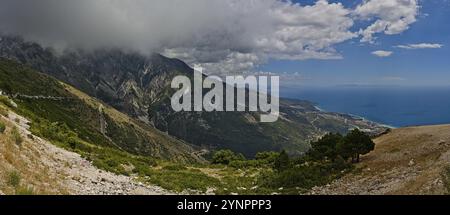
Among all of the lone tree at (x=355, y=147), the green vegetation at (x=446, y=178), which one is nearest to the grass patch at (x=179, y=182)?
the lone tree at (x=355, y=147)

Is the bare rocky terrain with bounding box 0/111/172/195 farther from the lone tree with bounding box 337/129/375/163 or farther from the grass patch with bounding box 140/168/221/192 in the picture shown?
the lone tree with bounding box 337/129/375/163

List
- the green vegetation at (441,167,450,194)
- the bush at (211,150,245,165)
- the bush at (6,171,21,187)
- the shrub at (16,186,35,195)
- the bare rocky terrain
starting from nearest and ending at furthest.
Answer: the shrub at (16,186,35,195) < the bush at (6,171,21,187) < the bare rocky terrain < the green vegetation at (441,167,450,194) < the bush at (211,150,245,165)

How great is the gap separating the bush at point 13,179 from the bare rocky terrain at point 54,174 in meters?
0.19

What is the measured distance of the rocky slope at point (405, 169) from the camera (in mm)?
21422

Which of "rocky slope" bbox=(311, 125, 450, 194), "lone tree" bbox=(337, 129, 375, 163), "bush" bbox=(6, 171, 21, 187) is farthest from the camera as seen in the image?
"lone tree" bbox=(337, 129, 375, 163)

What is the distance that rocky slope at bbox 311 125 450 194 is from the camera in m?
21.4

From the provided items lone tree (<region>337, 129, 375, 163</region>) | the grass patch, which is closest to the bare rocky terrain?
the grass patch

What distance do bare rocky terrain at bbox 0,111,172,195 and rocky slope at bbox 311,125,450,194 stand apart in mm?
13976

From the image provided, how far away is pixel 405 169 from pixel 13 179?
2568cm

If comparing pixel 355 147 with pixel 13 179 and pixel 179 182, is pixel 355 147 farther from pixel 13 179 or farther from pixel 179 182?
pixel 13 179

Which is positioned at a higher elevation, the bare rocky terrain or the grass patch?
the bare rocky terrain

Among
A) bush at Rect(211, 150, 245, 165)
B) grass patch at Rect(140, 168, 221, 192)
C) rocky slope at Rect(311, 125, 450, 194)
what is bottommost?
bush at Rect(211, 150, 245, 165)
